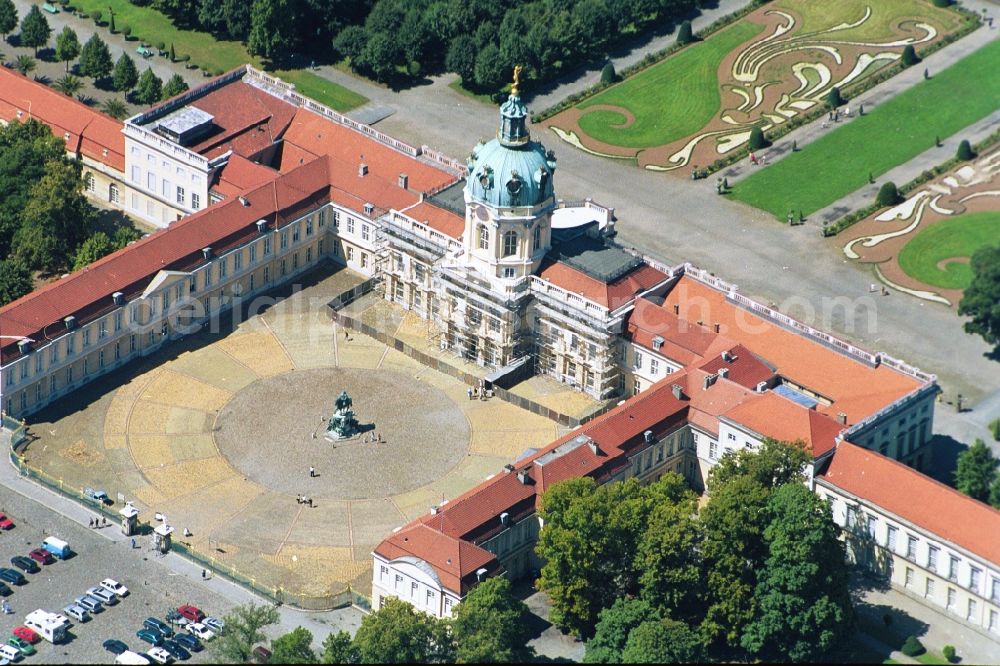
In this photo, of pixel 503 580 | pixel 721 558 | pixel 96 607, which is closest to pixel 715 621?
pixel 721 558

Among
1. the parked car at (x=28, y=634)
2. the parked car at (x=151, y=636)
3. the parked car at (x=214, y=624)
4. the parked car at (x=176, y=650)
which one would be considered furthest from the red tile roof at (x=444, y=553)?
the parked car at (x=28, y=634)

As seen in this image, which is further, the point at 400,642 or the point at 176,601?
the point at 176,601

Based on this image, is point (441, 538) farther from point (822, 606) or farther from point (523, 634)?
point (822, 606)

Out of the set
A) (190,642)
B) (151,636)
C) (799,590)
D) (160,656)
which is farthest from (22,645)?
(799,590)

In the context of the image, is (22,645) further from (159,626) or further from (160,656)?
(160,656)

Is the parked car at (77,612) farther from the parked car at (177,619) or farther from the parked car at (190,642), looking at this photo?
the parked car at (190,642)
